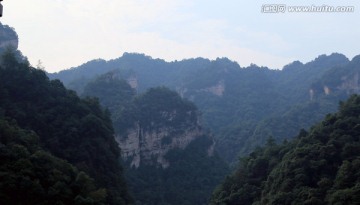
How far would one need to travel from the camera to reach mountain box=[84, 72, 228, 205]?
56531 mm

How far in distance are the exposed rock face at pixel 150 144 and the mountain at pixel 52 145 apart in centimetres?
2219

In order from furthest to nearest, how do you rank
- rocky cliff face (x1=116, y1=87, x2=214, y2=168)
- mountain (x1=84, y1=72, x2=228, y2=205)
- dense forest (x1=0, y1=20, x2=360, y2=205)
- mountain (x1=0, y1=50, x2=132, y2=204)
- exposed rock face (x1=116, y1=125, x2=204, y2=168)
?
rocky cliff face (x1=116, y1=87, x2=214, y2=168)
exposed rock face (x1=116, y1=125, x2=204, y2=168)
mountain (x1=84, y1=72, x2=228, y2=205)
dense forest (x1=0, y1=20, x2=360, y2=205)
mountain (x1=0, y1=50, x2=132, y2=204)

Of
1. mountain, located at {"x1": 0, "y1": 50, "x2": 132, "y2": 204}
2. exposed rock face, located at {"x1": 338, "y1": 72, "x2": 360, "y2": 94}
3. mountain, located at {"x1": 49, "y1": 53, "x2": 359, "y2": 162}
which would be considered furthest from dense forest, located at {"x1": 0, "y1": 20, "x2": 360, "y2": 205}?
mountain, located at {"x1": 49, "y1": 53, "x2": 359, "y2": 162}

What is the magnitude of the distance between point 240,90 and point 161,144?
160 feet

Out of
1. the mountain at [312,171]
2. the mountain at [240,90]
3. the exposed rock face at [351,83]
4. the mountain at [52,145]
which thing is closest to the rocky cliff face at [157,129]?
the mountain at [240,90]

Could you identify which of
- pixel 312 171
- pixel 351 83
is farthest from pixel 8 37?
pixel 351 83

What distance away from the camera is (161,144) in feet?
208

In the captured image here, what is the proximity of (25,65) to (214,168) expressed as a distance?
33.4 m

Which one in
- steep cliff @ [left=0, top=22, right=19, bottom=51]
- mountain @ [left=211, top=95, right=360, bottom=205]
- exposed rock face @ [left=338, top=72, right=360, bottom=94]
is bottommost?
mountain @ [left=211, top=95, right=360, bottom=205]

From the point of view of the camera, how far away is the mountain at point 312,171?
87.5ft

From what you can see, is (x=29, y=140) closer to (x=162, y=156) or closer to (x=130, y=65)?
(x=162, y=156)

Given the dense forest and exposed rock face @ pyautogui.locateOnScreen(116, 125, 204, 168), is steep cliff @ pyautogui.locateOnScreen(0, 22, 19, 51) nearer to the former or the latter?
the dense forest

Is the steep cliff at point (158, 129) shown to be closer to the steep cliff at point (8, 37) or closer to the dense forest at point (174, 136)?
the dense forest at point (174, 136)

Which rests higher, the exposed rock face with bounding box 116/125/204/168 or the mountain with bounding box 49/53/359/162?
the mountain with bounding box 49/53/359/162
